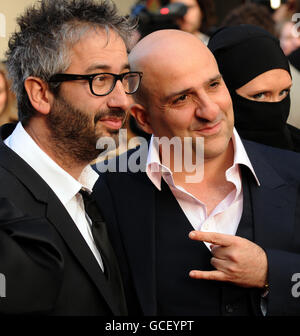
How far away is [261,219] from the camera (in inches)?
65.2

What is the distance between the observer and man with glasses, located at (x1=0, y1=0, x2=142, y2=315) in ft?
4.83

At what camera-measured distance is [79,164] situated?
5.50 ft

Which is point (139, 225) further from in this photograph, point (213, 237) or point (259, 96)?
point (259, 96)

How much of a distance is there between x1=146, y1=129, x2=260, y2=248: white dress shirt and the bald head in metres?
0.23

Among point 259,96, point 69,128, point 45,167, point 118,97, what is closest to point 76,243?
point 45,167

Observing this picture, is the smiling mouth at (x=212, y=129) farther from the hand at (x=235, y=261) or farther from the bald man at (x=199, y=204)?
the hand at (x=235, y=261)

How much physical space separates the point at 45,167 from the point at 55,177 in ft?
0.12

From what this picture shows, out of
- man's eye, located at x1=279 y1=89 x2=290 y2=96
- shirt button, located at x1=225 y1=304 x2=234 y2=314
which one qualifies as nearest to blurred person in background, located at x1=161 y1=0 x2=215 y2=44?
man's eye, located at x1=279 y1=89 x2=290 y2=96

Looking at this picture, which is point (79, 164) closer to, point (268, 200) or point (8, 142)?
point (8, 142)

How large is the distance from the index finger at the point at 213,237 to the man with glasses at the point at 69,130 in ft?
0.85

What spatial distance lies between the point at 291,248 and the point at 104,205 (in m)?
0.56

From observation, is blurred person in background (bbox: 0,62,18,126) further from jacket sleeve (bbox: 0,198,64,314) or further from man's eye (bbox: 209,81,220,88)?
jacket sleeve (bbox: 0,198,64,314)

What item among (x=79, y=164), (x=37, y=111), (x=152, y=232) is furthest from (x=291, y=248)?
(x=37, y=111)

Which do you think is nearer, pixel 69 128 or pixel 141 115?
pixel 69 128
